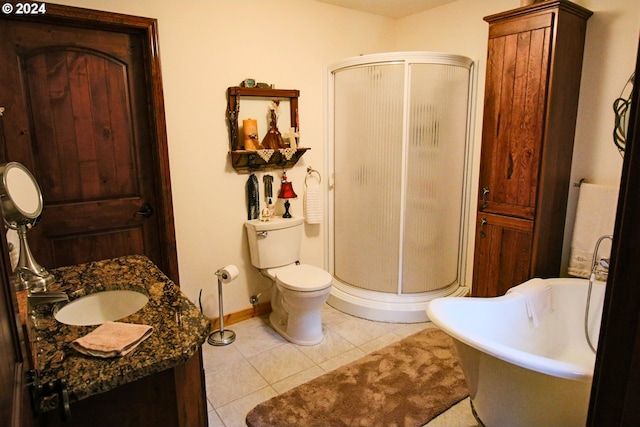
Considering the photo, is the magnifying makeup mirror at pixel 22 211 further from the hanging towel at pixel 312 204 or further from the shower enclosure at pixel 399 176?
the shower enclosure at pixel 399 176

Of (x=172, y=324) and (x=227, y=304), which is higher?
(x=172, y=324)

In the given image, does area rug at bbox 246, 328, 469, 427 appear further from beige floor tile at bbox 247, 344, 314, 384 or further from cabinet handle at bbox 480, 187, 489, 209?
cabinet handle at bbox 480, 187, 489, 209

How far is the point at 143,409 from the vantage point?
1.10 meters

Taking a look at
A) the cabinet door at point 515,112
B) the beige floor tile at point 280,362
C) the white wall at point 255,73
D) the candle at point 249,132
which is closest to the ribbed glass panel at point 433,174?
the white wall at point 255,73

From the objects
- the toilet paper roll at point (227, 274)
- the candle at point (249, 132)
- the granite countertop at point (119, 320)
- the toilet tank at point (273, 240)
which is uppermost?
the candle at point (249, 132)

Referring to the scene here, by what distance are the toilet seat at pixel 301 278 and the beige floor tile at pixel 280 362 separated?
438 mm

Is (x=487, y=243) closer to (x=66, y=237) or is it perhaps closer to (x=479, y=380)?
(x=479, y=380)

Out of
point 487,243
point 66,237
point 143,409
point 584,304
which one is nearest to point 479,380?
point 584,304

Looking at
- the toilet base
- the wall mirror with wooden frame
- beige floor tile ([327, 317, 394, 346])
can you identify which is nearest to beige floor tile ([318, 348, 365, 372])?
beige floor tile ([327, 317, 394, 346])

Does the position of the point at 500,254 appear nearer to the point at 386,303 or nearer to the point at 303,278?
the point at 386,303

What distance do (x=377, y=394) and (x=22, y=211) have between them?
74.7 inches

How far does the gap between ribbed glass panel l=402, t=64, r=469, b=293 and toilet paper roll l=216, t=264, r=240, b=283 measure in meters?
1.32

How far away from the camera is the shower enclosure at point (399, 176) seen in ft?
9.55

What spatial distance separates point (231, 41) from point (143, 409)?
94.7 inches
